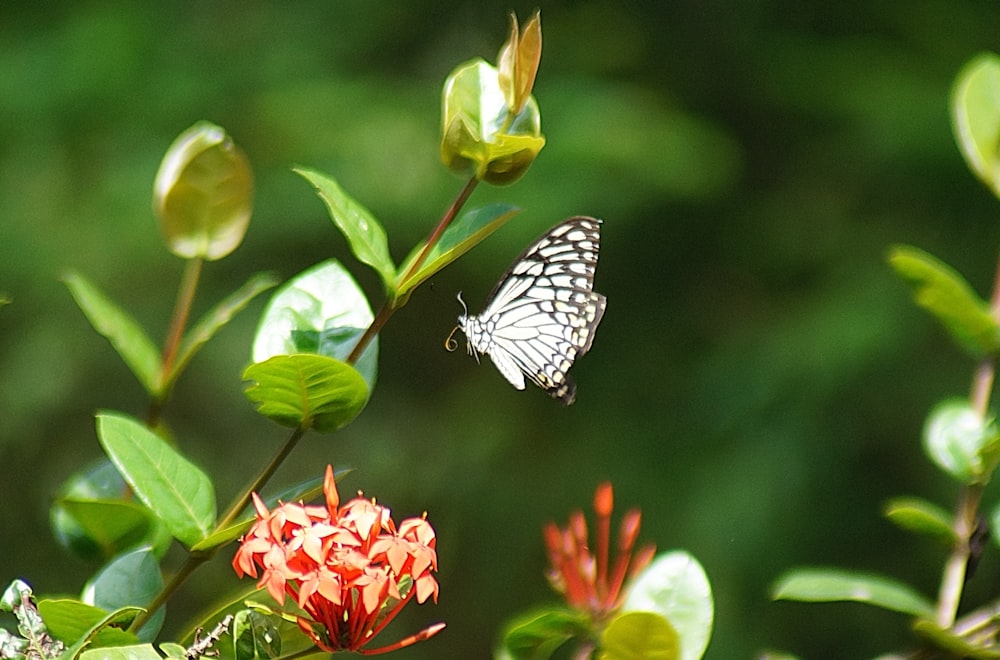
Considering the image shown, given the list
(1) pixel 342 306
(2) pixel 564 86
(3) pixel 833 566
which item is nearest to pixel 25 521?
(2) pixel 564 86

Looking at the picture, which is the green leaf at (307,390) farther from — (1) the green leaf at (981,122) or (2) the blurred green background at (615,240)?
(2) the blurred green background at (615,240)

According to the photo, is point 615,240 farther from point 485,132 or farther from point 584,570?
point 485,132

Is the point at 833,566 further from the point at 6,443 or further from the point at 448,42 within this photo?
the point at 6,443

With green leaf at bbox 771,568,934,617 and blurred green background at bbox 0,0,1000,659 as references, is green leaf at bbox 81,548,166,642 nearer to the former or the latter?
green leaf at bbox 771,568,934,617

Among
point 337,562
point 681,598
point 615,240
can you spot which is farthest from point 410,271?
point 615,240

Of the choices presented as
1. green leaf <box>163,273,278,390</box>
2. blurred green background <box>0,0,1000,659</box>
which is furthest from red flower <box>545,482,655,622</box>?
blurred green background <box>0,0,1000,659</box>
